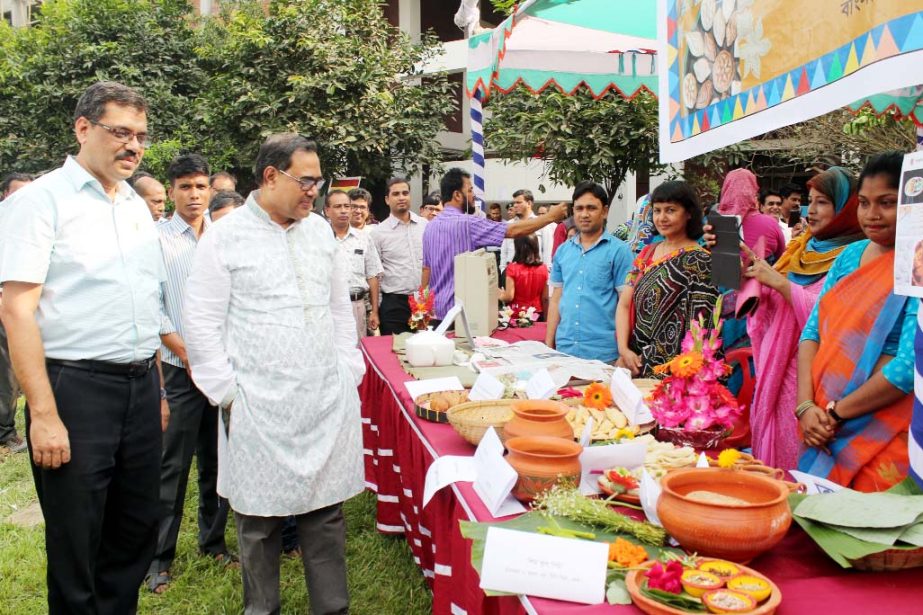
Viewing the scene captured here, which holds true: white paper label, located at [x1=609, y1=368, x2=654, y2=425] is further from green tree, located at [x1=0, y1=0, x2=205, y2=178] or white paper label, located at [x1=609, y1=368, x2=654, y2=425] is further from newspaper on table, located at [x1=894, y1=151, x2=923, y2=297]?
green tree, located at [x1=0, y1=0, x2=205, y2=178]

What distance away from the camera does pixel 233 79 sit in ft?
32.2

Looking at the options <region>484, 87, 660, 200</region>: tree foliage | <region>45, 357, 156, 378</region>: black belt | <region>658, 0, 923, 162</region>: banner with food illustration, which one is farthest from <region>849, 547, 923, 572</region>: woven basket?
<region>484, 87, 660, 200</region>: tree foliage

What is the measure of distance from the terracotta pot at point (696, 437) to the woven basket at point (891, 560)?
1.96 feet

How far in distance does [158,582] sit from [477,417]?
162cm

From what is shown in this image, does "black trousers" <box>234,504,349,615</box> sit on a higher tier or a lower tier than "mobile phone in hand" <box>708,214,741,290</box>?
lower

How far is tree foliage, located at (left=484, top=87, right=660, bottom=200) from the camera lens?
6.21m

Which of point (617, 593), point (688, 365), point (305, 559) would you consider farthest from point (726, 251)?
point (305, 559)

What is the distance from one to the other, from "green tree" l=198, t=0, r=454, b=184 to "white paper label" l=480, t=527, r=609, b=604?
29.3ft

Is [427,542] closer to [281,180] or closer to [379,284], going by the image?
[281,180]

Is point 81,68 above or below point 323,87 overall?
above

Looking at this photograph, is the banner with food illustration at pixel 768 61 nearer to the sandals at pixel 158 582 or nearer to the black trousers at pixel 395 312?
the sandals at pixel 158 582

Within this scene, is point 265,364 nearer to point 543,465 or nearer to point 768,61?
point 543,465

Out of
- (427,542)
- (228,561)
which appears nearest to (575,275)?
(427,542)

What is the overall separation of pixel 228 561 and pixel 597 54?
3.49 metres
